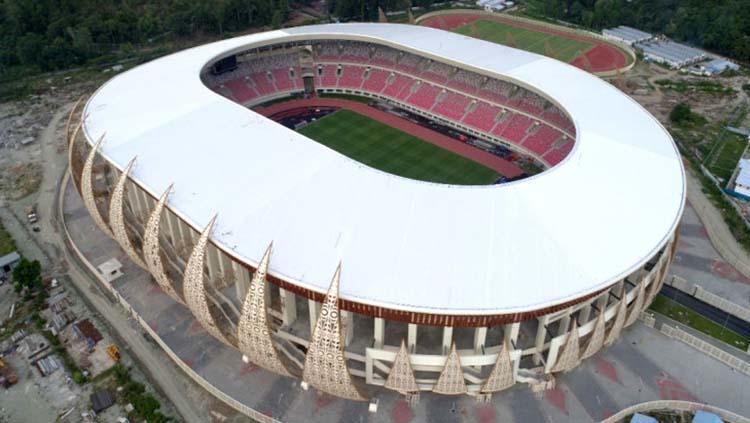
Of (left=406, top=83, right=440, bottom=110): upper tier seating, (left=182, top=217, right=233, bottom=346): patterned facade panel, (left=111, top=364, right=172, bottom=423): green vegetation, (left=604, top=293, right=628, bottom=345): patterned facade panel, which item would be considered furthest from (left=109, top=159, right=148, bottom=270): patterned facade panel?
(left=406, top=83, right=440, bottom=110): upper tier seating

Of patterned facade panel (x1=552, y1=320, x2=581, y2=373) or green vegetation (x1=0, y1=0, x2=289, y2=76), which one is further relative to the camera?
green vegetation (x1=0, y1=0, x2=289, y2=76)

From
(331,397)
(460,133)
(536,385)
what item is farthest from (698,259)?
(331,397)

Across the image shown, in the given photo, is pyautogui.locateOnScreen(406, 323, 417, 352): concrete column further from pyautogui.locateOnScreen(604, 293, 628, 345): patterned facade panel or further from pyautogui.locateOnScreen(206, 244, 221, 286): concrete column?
pyautogui.locateOnScreen(206, 244, 221, 286): concrete column

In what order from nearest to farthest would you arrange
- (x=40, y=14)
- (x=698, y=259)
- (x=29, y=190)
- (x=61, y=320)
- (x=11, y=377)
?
(x=11, y=377)
(x=61, y=320)
(x=698, y=259)
(x=29, y=190)
(x=40, y=14)

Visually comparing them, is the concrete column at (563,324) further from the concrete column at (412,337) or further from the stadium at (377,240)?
the concrete column at (412,337)

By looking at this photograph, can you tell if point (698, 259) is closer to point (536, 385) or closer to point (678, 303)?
point (678, 303)

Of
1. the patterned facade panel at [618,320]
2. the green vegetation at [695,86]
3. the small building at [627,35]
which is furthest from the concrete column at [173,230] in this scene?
the small building at [627,35]
